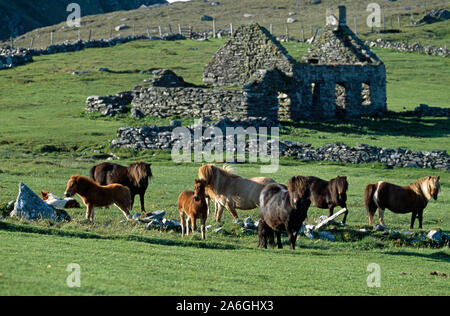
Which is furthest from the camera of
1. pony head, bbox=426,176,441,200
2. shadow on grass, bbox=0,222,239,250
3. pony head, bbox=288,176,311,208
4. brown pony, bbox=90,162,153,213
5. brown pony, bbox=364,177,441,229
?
brown pony, bbox=90,162,153,213

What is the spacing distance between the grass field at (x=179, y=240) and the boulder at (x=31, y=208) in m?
0.60

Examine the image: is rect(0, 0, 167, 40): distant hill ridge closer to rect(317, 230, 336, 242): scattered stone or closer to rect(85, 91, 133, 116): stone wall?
rect(85, 91, 133, 116): stone wall

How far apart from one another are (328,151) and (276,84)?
1121 cm

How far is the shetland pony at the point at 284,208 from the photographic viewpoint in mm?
16312

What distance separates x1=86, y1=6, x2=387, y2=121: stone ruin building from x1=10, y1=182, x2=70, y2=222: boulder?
82.5ft

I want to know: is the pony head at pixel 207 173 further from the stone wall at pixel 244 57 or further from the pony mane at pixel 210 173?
the stone wall at pixel 244 57

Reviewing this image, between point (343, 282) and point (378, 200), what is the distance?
8.39 meters

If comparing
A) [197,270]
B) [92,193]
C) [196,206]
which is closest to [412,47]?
[92,193]

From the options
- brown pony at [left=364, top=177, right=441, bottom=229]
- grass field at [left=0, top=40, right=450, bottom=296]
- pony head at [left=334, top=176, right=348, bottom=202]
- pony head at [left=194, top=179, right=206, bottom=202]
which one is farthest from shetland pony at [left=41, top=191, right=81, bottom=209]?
brown pony at [left=364, top=177, right=441, bottom=229]

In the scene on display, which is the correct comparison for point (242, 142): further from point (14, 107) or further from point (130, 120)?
point (14, 107)

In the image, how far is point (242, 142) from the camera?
35.8 metres

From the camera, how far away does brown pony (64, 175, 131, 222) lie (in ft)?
62.5

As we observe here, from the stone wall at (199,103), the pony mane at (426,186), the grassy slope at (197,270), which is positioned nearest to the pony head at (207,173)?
the grassy slope at (197,270)
